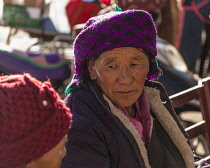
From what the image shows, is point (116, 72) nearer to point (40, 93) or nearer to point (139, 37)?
point (139, 37)

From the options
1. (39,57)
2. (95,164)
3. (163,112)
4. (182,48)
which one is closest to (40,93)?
(95,164)

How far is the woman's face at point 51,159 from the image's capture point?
5.34 feet

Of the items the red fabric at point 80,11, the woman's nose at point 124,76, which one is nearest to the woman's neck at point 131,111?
the woman's nose at point 124,76

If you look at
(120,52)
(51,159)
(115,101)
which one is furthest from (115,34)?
(51,159)

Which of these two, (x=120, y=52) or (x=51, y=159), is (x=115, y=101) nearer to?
(x=120, y=52)

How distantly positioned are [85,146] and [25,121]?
0.65m

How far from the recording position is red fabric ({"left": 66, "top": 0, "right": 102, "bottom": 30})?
22.5 feet

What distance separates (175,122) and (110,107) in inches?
17.4

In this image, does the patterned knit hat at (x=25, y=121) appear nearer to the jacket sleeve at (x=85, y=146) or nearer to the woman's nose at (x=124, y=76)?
the jacket sleeve at (x=85, y=146)

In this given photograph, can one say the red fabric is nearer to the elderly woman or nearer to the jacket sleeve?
the elderly woman

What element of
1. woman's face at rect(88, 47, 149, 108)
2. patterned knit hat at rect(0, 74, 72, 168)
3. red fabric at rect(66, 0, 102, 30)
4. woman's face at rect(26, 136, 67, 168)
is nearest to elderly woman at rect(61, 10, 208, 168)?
woman's face at rect(88, 47, 149, 108)

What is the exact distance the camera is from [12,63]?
4980 millimetres

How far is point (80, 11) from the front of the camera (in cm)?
690

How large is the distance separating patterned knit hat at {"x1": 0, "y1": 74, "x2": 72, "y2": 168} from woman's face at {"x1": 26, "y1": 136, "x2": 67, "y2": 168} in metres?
0.03
